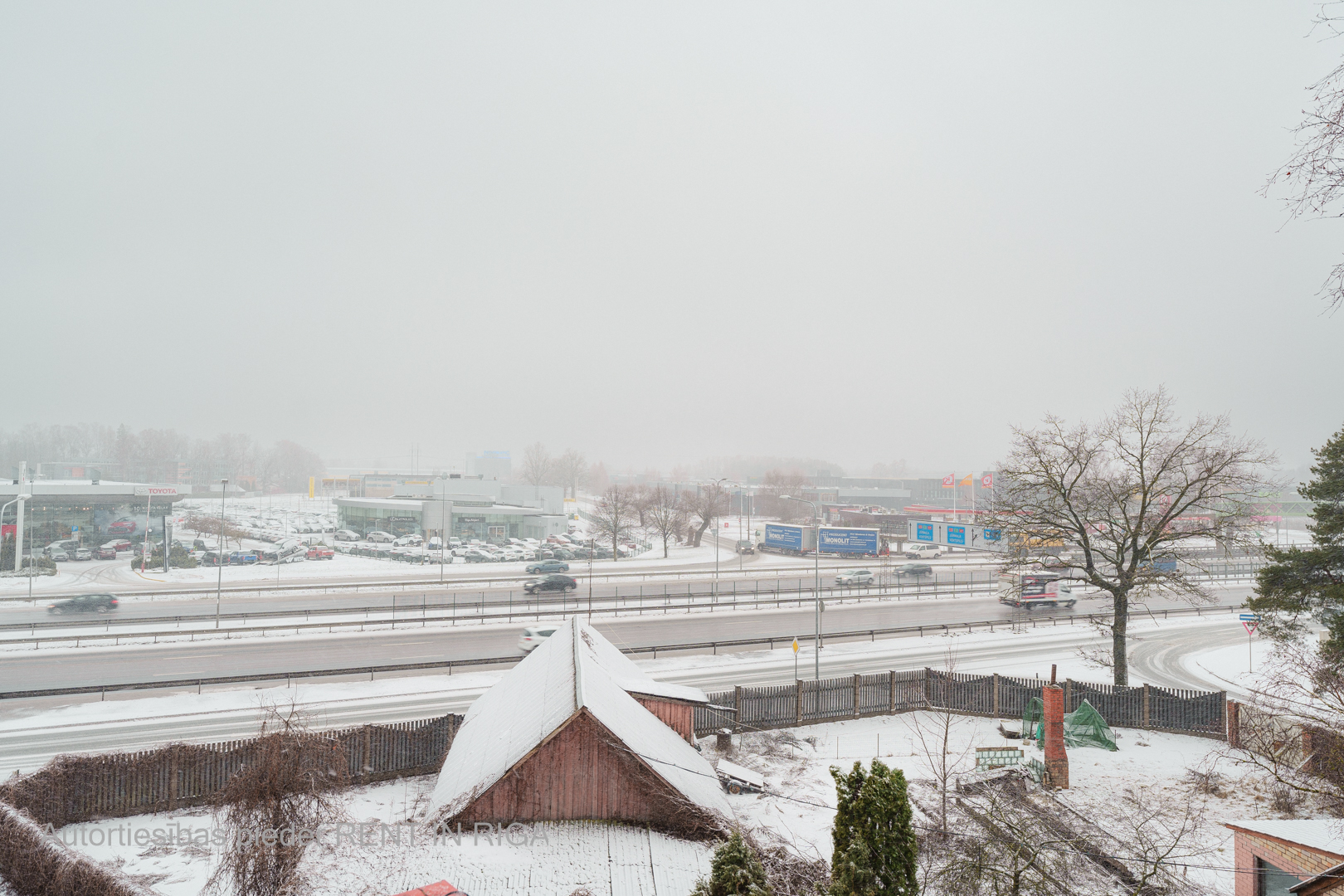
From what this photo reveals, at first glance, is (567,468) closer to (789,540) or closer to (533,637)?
(789,540)

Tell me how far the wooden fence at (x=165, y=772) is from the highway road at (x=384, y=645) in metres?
11.6

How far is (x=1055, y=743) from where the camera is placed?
17.3 m

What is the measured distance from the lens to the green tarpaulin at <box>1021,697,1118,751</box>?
2019 cm

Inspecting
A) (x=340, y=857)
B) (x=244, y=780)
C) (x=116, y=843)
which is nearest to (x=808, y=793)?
(x=340, y=857)

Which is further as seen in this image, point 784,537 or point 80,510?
point 784,537

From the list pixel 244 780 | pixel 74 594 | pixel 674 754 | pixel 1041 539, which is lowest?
pixel 74 594

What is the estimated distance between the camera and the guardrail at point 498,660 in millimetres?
22469

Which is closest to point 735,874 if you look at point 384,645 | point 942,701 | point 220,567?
point 942,701

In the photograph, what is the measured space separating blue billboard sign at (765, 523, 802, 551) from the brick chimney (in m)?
56.2

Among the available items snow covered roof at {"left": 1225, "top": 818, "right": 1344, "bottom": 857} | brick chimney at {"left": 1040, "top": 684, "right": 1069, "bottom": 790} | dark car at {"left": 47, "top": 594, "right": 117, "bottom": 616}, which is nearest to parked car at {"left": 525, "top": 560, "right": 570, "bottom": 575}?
dark car at {"left": 47, "top": 594, "right": 117, "bottom": 616}

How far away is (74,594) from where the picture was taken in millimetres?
42781

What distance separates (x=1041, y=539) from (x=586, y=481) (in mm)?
162763

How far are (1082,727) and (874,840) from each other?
52.7ft

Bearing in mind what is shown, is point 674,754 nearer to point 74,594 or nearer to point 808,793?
point 808,793
